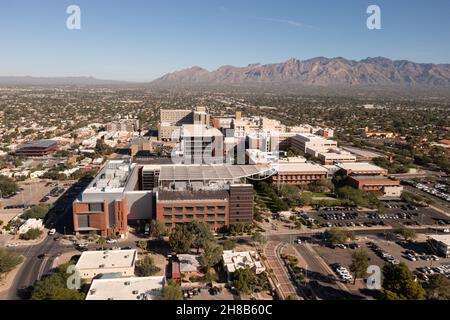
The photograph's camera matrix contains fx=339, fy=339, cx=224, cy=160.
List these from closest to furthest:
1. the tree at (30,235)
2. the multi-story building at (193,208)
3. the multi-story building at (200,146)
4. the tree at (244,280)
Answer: the tree at (244,280), the tree at (30,235), the multi-story building at (193,208), the multi-story building at (200,146)

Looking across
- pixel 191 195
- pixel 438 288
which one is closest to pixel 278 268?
pixel 438 288

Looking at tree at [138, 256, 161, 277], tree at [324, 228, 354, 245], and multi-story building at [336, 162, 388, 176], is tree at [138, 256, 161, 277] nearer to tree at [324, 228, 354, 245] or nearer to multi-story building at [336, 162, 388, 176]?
tree at [324, 228, 354, 245]

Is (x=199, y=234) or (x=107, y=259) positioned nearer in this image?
(x=107, y=259)

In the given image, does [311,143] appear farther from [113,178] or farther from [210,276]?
[210,276]

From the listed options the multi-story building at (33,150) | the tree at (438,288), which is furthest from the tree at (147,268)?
the multi-story building at (33,150)

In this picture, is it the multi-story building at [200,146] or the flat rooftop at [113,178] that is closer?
the flat rooftop at [113,178]

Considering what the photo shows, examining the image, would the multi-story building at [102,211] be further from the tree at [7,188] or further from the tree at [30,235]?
the tree at [7,188]
